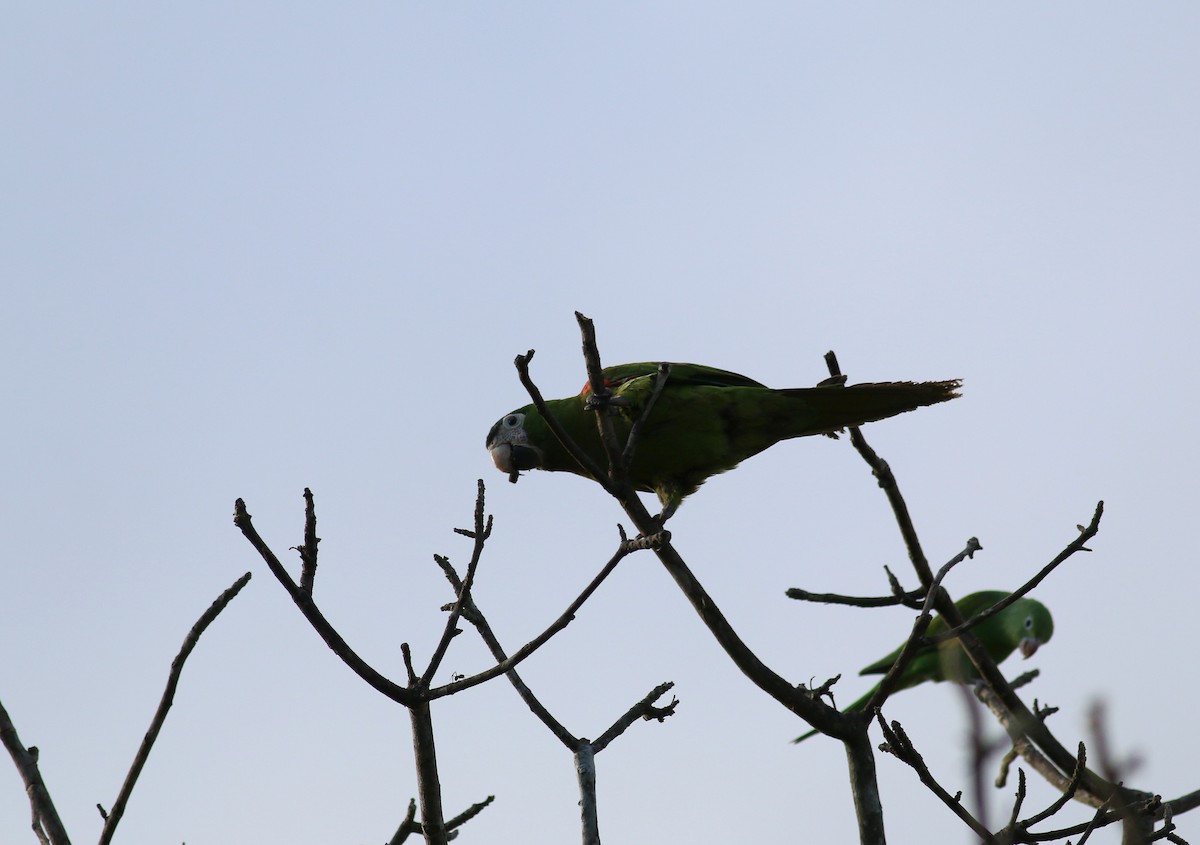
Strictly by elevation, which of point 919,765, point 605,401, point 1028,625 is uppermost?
point 1028,625

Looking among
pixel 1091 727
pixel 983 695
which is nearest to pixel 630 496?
pixel 1091 727

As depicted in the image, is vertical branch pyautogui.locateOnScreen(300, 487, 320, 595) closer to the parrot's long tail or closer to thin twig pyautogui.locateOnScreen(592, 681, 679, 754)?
thin twig pyautogui.locateOnScreen(592, 681, 679, 754)

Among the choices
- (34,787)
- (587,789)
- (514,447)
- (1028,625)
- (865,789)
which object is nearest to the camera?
(34,787)

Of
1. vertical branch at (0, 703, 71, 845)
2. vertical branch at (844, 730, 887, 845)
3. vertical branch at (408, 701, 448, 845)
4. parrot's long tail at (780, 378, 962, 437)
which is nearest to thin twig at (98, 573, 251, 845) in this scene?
vertical branch at (0, 703, 71, 845)

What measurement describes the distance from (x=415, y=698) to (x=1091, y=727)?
7.02ft

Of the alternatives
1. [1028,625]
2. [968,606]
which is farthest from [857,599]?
[1028,625]

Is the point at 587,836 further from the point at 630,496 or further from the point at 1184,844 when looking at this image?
the point at 1184,844

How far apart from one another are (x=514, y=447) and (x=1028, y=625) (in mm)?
7627

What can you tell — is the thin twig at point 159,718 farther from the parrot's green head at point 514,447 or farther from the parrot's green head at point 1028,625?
the parrot's green head at point 1028,625

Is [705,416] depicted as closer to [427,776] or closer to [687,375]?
[687,375]

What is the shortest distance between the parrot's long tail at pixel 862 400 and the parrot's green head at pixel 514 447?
145 centimetres

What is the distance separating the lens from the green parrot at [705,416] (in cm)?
567

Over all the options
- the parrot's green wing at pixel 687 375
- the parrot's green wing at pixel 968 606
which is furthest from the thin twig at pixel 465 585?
the parrot's green wing at pixel 968 606

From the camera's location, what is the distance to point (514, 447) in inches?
246
